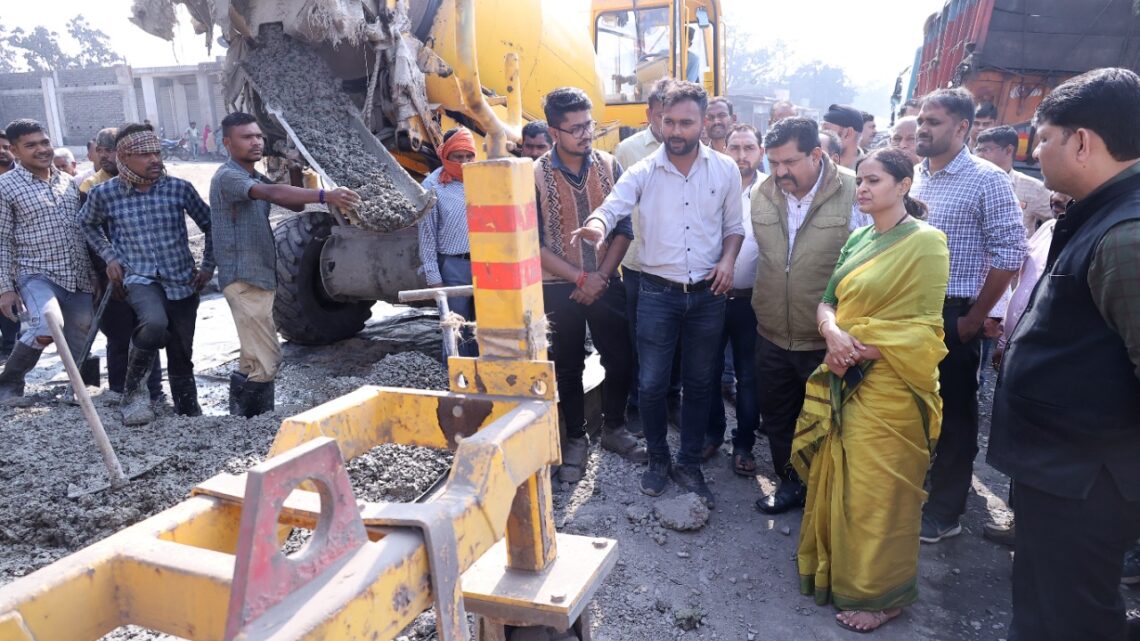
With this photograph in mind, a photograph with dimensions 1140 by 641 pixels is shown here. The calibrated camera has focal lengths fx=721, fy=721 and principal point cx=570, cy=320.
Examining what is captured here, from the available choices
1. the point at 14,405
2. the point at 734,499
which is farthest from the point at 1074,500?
the point at 14,405

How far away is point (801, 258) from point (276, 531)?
8.48 ft

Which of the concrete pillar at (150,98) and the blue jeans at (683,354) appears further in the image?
the concrete pillar at (150,98)

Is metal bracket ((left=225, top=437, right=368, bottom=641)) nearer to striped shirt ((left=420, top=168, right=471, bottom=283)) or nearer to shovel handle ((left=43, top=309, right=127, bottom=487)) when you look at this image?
shovel handle ((left=43, top=309, right=127, bottom=487))

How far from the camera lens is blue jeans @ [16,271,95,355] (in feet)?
13.5

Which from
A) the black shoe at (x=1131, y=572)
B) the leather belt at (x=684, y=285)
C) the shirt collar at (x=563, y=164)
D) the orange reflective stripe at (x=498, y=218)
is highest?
the shirt collar at (x=563, y=164)

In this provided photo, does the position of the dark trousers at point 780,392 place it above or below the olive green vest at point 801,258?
below

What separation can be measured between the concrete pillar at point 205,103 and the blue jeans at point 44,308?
23884mm

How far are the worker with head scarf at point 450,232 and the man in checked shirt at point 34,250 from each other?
2081 mm

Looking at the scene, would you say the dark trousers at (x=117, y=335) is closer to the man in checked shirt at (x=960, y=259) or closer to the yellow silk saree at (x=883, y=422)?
the yellow silk saree at (x=883, y=422)

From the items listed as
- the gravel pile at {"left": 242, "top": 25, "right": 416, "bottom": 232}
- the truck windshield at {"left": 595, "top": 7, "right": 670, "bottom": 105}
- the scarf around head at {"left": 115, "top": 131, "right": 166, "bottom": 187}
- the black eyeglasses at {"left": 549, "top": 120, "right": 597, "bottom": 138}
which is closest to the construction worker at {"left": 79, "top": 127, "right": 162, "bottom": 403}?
the scarf around head at {"left": 115, "top": 131, "right": 166, "bottom": 187}

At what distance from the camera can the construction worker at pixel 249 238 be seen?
3.65 meters

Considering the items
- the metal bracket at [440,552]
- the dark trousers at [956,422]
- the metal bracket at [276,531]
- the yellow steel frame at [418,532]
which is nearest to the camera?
the metal bracket at [276,531]

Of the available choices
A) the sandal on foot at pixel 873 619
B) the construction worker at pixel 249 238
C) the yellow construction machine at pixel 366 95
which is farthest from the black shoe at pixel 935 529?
the construction worker at pixel 249 238

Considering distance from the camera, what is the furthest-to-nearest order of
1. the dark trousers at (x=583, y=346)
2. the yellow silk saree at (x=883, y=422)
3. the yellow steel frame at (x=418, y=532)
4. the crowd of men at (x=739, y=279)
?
the dark trousers at (x=583, y=346), the yellow silk saree at (x=883, y=422), the crowd of men at (x=739, y=279), the yellow steel frame at (x=418, y=532)
